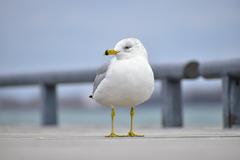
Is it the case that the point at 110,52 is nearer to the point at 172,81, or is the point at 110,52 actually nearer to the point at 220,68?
the point at 220,68

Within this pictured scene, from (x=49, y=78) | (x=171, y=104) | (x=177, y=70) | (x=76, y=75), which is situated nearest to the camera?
(x=177, y=70)

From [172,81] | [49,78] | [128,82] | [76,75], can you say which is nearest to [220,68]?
[172,81]

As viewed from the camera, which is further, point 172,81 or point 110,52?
point 172,81

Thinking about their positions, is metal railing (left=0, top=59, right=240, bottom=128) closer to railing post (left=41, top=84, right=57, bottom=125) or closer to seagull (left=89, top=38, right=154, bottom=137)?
railing post (left=41, top=84, right=57, bottom=125)

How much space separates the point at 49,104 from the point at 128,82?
725cm

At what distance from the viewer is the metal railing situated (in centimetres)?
1011

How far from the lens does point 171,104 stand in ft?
37.7

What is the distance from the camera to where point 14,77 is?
46.9ft

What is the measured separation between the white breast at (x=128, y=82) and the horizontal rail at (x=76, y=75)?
389 centimetres

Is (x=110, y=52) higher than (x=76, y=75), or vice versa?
(x=76, y=75)

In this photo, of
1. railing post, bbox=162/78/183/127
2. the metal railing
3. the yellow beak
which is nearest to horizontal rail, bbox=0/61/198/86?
the metal railing

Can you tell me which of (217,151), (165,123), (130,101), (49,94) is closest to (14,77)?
(49,94)

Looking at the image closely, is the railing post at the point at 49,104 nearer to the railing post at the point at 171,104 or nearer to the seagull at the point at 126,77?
the railing post at the point at 171,104

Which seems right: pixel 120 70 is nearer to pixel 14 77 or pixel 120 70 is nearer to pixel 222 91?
pixel 222 91
